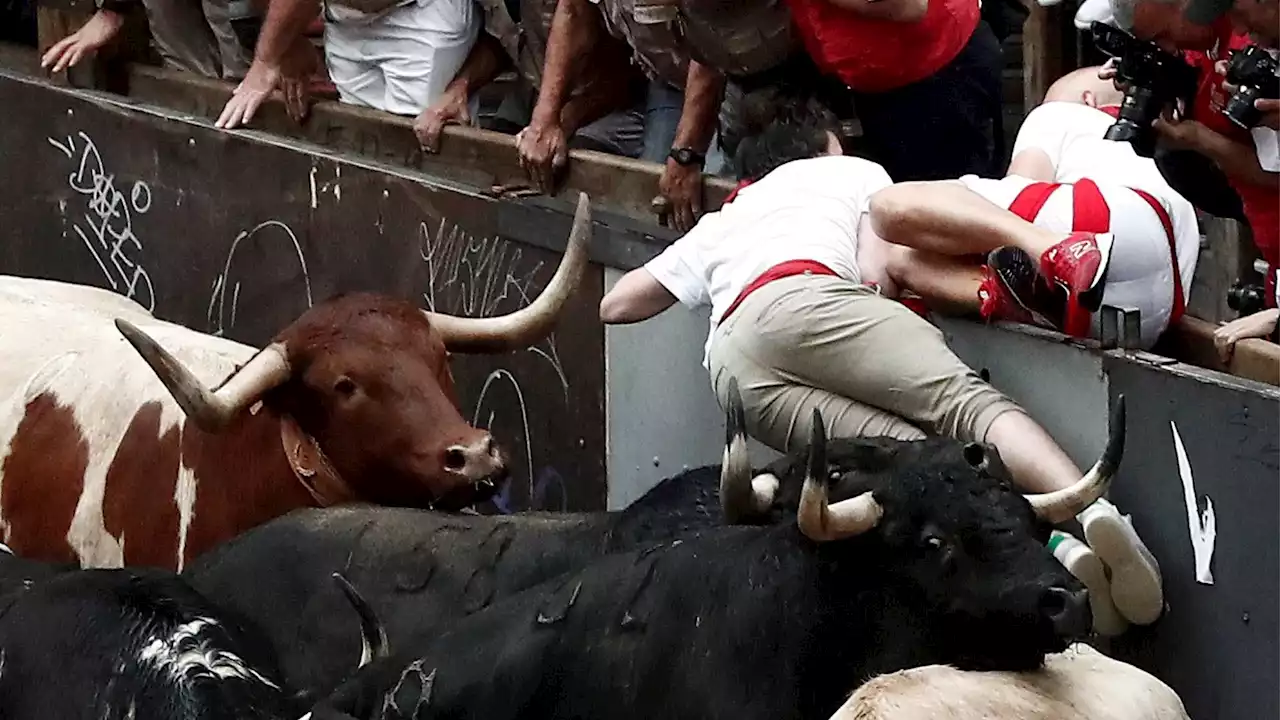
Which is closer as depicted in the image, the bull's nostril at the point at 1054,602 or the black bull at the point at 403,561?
the bull's nostril at the point at 1054,602

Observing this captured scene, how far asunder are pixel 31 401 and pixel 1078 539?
273cm

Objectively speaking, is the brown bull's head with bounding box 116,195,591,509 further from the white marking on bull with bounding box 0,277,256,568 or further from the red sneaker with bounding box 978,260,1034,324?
the red sneaker with bounding box 978,260,1034,324

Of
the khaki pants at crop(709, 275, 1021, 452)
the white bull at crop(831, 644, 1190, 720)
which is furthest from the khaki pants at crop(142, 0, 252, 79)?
the white bull at crop(831, 644, 1190, 720)

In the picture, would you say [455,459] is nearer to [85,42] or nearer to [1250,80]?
[1250,80]

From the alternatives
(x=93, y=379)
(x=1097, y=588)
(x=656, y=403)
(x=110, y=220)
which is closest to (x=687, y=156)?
(x=656, y=403)

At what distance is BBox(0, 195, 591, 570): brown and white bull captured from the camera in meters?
4.50

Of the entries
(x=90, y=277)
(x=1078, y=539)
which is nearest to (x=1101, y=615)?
(x=1078, y=539)

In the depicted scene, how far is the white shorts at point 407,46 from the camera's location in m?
6.79

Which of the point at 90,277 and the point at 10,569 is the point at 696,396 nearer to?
the point at 10,569

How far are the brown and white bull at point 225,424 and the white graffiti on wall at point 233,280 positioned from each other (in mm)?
1495

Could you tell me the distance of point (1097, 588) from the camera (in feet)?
12.9

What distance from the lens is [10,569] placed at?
13.5 ft

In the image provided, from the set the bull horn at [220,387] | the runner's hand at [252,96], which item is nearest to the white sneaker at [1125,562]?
the bull horn at [220,387]

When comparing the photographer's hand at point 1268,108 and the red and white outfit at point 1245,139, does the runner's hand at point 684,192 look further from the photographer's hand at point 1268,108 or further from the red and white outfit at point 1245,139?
the photographer's hand at point 1268,108
